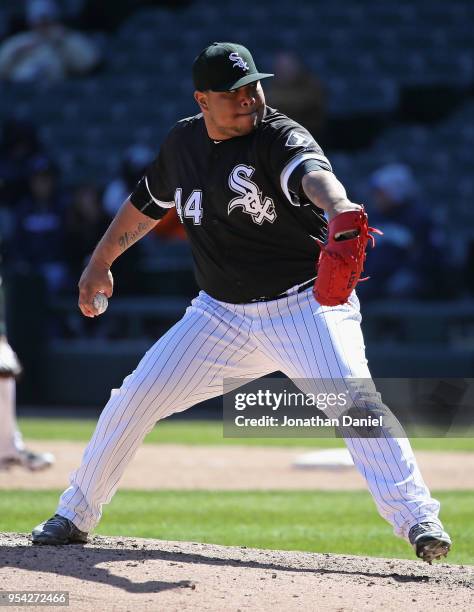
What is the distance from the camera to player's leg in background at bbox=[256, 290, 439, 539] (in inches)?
167

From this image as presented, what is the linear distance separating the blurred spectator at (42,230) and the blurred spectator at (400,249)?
125 inches

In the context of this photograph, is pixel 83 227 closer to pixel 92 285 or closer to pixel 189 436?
pixel 189 436

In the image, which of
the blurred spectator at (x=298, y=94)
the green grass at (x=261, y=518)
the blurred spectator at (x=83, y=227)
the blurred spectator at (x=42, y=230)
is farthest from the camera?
the blurred spectator at (x=298, y=94)

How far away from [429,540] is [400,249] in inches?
293

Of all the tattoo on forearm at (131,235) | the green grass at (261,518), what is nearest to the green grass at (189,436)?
the green grass at (261,518)

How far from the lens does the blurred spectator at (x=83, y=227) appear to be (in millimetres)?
12328

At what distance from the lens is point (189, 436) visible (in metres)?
10.2

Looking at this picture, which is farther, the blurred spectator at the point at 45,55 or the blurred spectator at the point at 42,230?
the blurred spectator at the point at 45,55

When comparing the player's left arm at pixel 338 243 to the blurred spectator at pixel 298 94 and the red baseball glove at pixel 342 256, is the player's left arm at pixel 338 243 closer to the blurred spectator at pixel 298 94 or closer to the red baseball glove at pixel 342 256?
the red baseball glove at pixel 342 256

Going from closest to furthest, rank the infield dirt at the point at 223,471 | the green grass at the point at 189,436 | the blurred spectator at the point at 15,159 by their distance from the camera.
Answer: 1. the infield dirt at the point at 223,471
2. the green grass at the point at 189,436
3. the blurred spectator at the point at 15,159

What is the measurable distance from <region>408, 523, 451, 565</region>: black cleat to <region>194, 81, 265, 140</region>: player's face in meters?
1.56

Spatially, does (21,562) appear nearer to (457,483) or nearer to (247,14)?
(457,483)

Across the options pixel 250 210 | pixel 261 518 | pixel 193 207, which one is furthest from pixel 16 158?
pixel 250 210

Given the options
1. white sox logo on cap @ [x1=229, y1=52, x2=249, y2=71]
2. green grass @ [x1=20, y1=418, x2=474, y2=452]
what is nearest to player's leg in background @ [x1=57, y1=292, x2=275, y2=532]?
white sox logo on cap @ [x1=229, y1=52, x2=249, y2=71]
